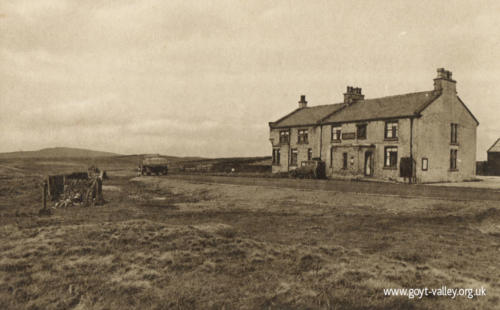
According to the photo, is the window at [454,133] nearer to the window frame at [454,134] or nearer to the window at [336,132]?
the window frame at [454,134]

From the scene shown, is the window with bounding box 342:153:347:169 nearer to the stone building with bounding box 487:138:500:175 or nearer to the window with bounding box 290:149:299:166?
the window with bounding box 290:149:299:166

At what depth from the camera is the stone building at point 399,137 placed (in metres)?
32.7

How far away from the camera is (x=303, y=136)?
43625 mm

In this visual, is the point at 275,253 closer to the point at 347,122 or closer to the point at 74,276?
the point at 74,276

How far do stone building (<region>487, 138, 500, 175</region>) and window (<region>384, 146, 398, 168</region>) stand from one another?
65.1ft

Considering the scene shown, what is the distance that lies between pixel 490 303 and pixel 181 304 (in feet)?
17.0

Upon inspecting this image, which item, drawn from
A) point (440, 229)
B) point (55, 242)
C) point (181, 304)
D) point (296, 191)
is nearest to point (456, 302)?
point (181, 304)

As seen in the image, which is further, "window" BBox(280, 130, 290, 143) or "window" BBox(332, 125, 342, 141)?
"window" BBox(280, 130, 290, 143)

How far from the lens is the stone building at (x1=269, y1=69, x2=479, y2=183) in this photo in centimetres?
3269

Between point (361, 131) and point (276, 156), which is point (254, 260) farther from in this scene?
point (276, 156)

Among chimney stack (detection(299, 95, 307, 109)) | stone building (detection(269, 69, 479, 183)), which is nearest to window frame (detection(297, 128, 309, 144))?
stone building (detection(269, 69, 479, 183))

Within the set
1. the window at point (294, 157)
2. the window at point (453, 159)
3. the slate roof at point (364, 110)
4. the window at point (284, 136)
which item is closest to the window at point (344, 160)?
the slate roof at point (364, 110)

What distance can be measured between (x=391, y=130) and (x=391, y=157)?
7.94ft

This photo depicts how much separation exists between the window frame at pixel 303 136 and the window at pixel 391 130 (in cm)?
1007
